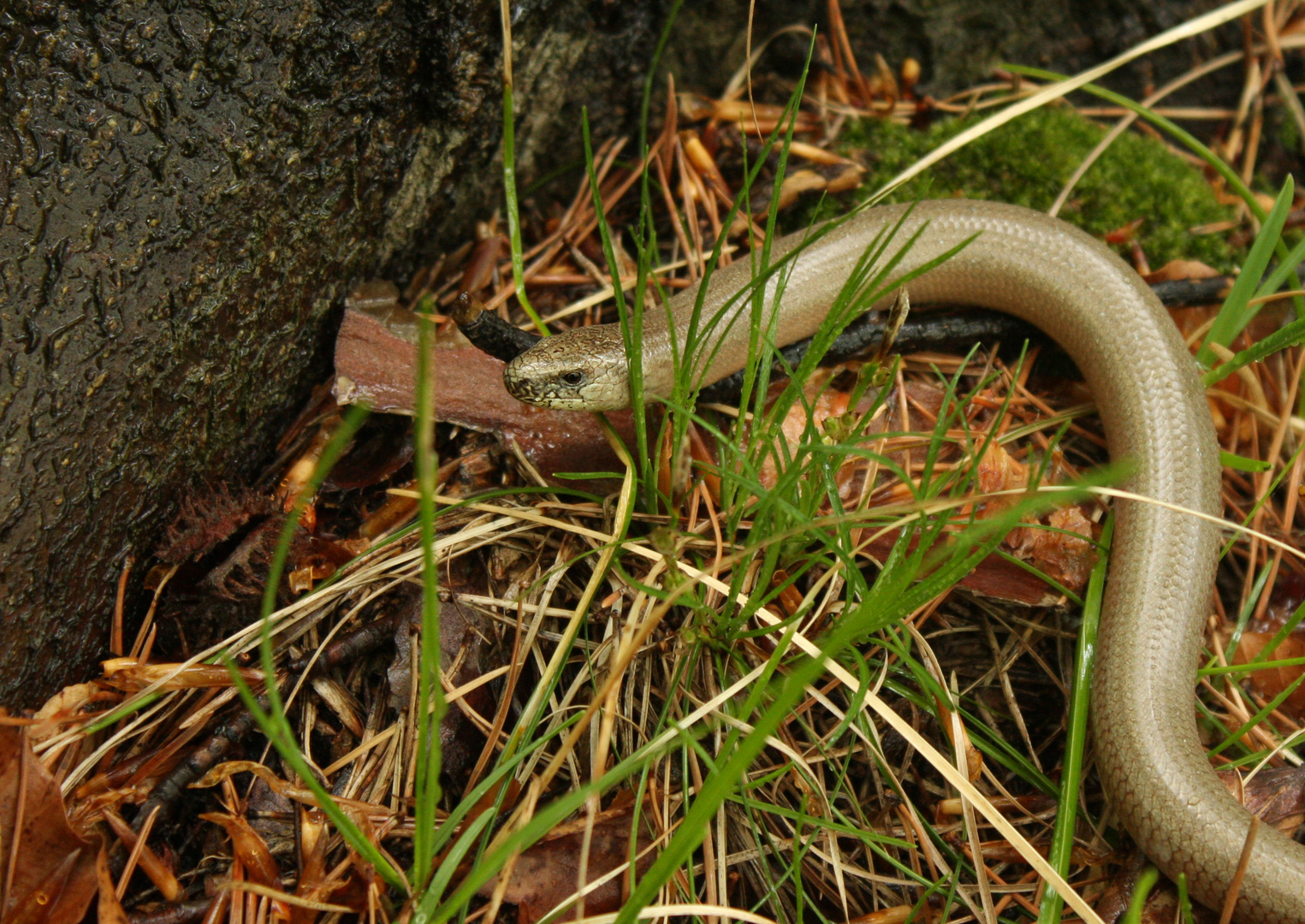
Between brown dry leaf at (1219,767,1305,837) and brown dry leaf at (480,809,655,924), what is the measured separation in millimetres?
1217

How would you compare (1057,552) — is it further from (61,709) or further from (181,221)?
(61,709)

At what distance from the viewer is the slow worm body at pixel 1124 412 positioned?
5.37ft

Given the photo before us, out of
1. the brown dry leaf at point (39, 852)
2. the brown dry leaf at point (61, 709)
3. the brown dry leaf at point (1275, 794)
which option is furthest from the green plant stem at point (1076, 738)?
the brown dry leaf at point (61, 709)

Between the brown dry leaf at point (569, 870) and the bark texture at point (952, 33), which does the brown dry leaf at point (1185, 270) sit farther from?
the brown dry leaf at point (569, 870)

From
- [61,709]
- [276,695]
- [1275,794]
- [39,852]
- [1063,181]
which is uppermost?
[1063,181]

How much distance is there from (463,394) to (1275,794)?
1.91m

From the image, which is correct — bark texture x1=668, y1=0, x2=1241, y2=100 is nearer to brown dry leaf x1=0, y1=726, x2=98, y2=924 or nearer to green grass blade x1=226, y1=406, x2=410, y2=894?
green grass blade x1=226, y1=406, x2=410, y2=894

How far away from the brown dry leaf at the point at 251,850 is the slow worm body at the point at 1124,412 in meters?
1.00

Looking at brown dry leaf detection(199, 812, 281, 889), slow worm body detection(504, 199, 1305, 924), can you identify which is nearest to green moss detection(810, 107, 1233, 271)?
slow worm body detection(504, 199, 1305, 924)

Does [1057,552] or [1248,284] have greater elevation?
[1248,284]

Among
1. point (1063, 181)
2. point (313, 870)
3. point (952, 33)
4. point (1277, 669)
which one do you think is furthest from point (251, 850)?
point (952, 33)

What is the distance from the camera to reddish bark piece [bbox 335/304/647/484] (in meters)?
1.95

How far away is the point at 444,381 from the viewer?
200 cm

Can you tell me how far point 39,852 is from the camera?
1508 mm
